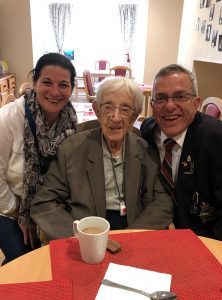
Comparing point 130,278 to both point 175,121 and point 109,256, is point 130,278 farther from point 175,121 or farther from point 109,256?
point 175,121

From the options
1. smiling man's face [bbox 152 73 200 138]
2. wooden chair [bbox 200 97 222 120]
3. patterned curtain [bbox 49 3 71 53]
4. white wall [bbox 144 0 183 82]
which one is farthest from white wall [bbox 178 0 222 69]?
patterned curtain [bbox 49 3 71 53]

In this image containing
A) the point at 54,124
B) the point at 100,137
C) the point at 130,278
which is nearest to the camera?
the point at 130,278

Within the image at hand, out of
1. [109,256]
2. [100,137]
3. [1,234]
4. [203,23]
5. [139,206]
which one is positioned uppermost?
[203,23]

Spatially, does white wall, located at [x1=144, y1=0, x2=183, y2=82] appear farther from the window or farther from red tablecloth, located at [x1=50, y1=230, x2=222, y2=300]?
red tablecloth, located at [x1=50, y1=230, x2=222, y2=300]

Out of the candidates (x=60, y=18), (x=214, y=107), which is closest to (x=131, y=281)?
(x=214, y=107)

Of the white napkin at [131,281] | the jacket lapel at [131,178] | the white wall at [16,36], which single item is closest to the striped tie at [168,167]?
the jacket lapel at [131,178]

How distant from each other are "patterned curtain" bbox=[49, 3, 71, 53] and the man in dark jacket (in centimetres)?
713

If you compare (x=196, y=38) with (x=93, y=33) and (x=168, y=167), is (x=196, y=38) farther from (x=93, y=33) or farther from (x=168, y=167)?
(x=93, y=33)

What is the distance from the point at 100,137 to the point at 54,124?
313 mm

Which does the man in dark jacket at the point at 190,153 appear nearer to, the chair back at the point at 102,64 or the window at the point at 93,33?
the window at the point at 93,33

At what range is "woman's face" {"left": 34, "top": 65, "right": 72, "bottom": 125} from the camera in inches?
57.8

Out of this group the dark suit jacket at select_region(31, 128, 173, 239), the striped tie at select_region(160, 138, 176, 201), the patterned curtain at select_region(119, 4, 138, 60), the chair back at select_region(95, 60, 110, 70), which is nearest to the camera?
the dark suit jacket at select_region(31, 128, 173, 239)

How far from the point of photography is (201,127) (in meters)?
1.35

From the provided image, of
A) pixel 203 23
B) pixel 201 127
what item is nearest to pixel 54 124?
pixel 201 127
